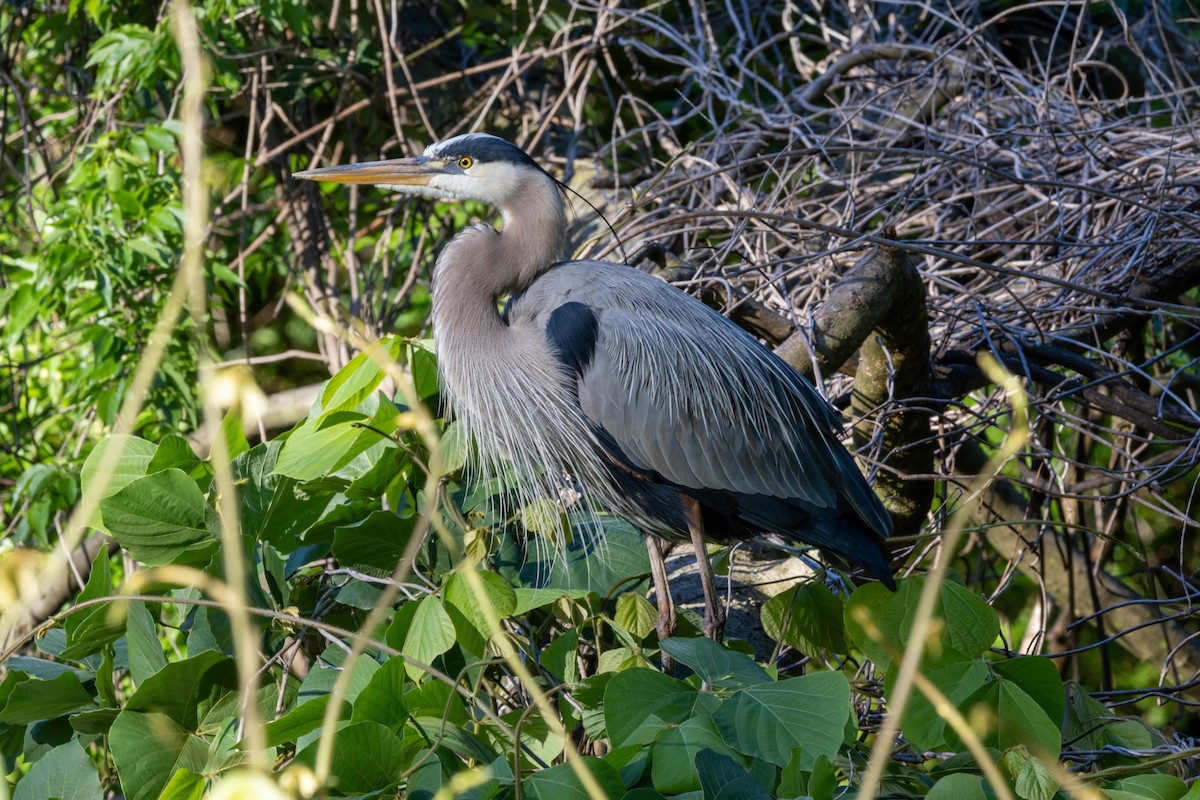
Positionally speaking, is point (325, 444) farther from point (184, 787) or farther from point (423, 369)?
point (184, 787)

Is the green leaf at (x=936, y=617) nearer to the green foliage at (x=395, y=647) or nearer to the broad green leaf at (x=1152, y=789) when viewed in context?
the green foliage at (x=395, y=647)

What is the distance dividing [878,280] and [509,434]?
2.76ft

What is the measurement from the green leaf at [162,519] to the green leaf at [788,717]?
0.90 m

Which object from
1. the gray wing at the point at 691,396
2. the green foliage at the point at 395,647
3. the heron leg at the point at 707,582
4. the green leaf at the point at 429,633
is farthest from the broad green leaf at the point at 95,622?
the heron leg at the point at 707,582

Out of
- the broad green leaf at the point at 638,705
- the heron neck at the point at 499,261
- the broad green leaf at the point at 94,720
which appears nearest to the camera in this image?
the broad green leaf at the point at 638,705

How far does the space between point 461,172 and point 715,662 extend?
1.36 m

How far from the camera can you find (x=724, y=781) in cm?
123

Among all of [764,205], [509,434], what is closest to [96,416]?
[509,434]

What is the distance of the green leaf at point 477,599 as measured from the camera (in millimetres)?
1634

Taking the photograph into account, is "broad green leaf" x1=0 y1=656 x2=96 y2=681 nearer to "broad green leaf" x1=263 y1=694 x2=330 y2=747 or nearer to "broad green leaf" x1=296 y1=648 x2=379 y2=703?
"broad green leaf" x1=296 y1=648 x2=379 y2=703

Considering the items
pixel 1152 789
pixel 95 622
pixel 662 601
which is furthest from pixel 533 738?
pixel 1152 789

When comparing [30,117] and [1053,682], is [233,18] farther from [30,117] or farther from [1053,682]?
[1053,682]

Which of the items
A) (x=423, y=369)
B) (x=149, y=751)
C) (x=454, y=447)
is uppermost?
(x=423, y=369)

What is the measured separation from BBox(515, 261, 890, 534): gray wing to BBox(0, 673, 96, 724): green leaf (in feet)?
3.51
